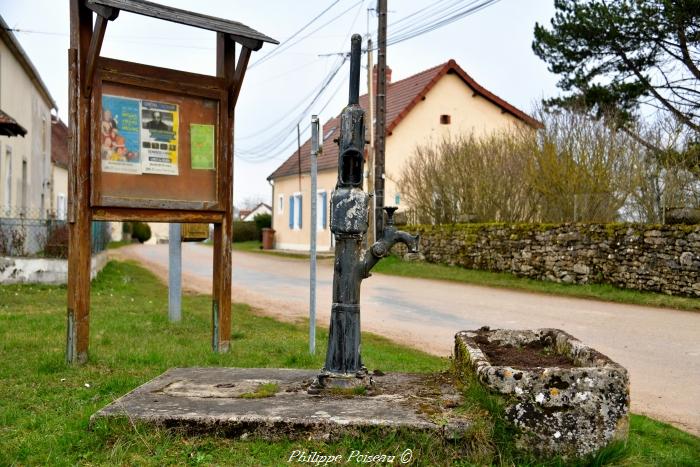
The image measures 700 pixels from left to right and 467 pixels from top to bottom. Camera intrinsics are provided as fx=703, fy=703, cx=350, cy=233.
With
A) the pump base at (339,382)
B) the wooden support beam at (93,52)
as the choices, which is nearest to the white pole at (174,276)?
the wooden support beam at (93,52)

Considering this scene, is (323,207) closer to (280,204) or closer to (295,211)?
(295,211)

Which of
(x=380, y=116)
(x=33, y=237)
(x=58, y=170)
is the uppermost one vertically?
(x=380, y=116)

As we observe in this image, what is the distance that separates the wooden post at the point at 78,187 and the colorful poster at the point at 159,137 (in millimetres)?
543

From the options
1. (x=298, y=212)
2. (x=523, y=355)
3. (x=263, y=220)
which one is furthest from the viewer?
(x=263, y=220)

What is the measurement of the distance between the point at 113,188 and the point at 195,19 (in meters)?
1.76

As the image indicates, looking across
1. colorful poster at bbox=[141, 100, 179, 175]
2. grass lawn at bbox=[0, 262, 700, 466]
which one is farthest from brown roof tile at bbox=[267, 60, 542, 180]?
colorful poster at bbox=[141, 100, 179, 175]

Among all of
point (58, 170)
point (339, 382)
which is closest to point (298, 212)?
point (58, 170)

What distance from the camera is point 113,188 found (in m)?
6.60

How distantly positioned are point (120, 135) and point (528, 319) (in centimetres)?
715

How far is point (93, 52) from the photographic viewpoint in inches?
247

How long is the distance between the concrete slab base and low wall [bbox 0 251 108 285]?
10143 millimetres

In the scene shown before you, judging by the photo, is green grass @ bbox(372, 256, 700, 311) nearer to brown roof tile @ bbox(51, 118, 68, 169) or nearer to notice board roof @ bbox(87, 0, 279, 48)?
notice board roof @ bbox(87, 0, 279, 48)

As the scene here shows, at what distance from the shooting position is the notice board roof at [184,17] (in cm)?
598

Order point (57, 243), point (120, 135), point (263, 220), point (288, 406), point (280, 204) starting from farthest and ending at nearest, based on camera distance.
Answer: point (263, 220) → point (280, 204) → point (57, 243) → point (120, 135) → point (288, 406)
